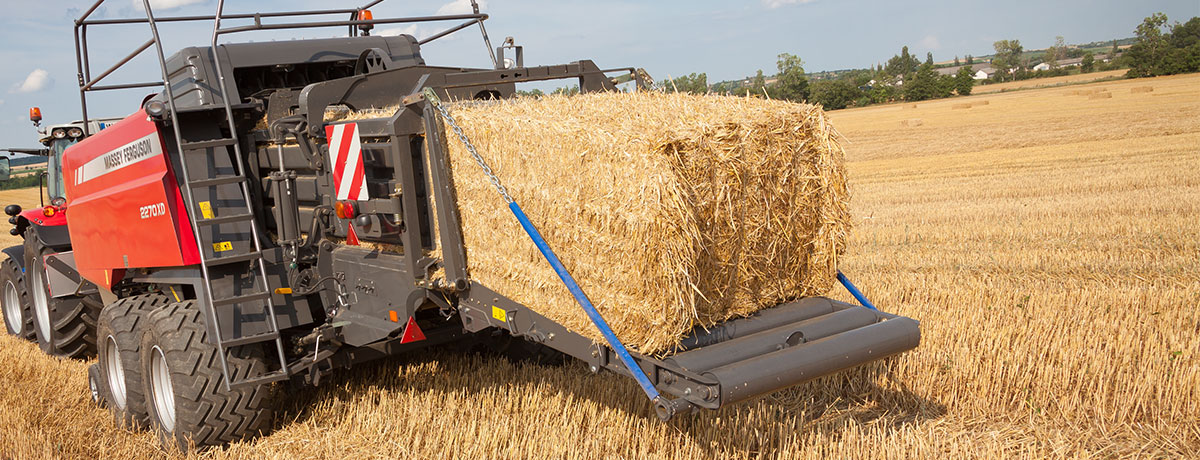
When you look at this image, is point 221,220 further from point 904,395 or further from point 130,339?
point 904,395

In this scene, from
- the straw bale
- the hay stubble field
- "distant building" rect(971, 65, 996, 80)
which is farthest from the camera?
"distant building" rect(971, 65, 996, 80)

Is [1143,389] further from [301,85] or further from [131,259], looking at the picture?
[131,259]

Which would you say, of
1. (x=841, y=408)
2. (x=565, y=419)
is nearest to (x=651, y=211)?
(x=565, y=419)

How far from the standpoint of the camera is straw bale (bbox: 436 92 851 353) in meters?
3.21

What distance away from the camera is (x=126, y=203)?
16.7 feet

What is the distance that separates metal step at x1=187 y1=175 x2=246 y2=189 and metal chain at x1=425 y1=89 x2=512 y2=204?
1.47m

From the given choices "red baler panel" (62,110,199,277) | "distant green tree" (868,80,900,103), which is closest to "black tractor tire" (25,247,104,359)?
"red baler panel" (62,110,199,277)

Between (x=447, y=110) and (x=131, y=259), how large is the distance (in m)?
2.58

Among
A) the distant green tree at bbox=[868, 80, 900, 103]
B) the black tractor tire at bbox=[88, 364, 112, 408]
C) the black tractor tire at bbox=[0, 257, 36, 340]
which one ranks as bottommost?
the black tractor tire at bbox=[88, 364, 112, 408]

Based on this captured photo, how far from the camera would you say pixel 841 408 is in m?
5.05

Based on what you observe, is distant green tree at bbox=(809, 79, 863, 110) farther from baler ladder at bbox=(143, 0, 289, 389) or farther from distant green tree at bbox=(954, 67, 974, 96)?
baler ladder at bbox=(143, 0, 289, 389)

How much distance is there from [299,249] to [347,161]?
0.81 meters

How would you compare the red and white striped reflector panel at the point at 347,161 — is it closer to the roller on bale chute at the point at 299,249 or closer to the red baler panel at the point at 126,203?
the roller on bale chute at the point at 299,249

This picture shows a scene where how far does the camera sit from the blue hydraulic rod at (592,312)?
329 cm
